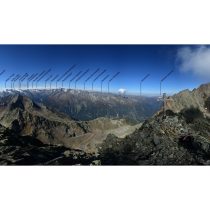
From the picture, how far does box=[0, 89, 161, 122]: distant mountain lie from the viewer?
1170 centimetres

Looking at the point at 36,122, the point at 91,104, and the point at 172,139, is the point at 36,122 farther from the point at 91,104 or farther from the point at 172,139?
the point at 172,139

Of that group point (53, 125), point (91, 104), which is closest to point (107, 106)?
point (91, 104)

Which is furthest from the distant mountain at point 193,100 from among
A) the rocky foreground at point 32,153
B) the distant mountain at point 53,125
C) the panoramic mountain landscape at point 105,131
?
the rocky foreground at point 32,153

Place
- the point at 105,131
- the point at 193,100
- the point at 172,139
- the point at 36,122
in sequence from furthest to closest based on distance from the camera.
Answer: the point at 36,122, the point at 105,131, the point at 172,139, the point at 193,100

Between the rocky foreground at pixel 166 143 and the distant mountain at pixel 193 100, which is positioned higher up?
the distant mountain at pixel 193 100

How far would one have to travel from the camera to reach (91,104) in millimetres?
11906

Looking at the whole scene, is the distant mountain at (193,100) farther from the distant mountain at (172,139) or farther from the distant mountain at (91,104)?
the distant mountain at (91,104)

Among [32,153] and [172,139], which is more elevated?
[172,139]

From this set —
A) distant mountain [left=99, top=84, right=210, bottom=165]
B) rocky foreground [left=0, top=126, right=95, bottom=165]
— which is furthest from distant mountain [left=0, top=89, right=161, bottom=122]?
rocky foreground [left=0, top=126, right=95, bottom=165]

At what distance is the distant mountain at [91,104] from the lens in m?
11.7

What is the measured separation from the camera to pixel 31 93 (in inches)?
471

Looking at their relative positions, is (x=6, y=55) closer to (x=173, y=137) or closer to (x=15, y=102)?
(x=15, y=102)

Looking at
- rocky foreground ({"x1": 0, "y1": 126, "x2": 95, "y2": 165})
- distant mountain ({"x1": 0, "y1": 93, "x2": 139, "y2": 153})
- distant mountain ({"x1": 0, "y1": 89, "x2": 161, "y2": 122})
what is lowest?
rocky foreground ({"x1": 0, "y1": 126, "x2": 95, "y2": 165})

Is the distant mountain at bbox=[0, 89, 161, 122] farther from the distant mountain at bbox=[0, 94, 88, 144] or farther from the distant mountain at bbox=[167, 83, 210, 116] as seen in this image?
the distant mountain at bbox=[167, 83, 210, 116]
